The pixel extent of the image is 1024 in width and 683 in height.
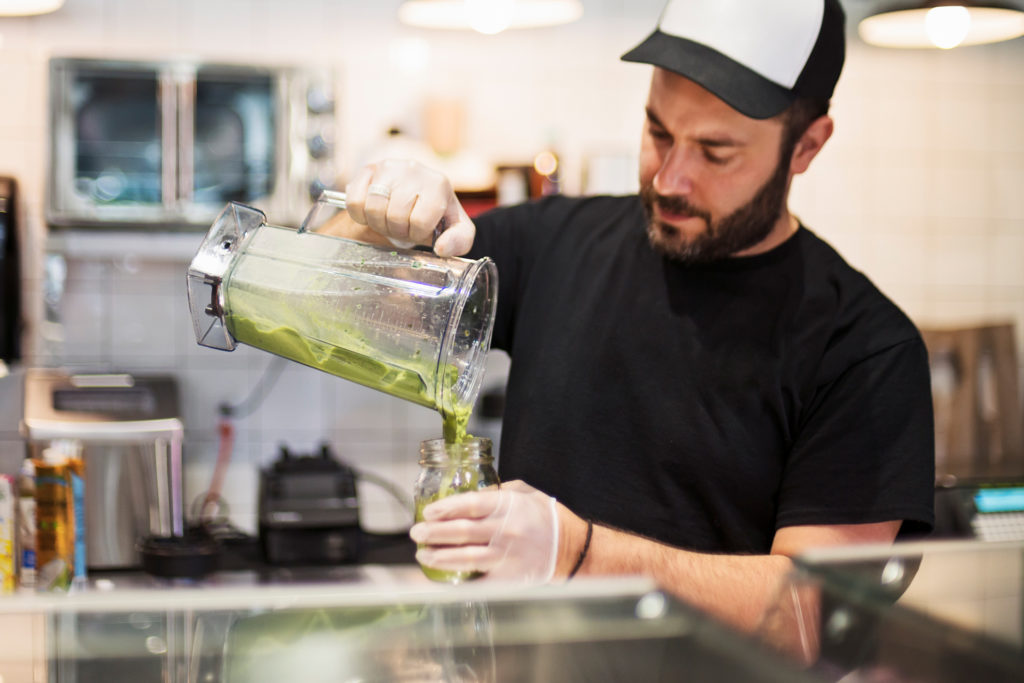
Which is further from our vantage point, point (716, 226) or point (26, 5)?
point (26, 5)

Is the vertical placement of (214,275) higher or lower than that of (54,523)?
higher

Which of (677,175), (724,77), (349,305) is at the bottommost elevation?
(349,305)

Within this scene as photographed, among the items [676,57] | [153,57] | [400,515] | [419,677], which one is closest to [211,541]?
[400,515]

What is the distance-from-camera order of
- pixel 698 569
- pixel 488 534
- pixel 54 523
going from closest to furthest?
pixel 488 534 → pixel 698 569 → pixel 54 523

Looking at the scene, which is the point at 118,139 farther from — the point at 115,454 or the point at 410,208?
the point at 410,208

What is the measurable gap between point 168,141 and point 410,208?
157 cm

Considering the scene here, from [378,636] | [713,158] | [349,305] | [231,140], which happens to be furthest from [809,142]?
[231,140]

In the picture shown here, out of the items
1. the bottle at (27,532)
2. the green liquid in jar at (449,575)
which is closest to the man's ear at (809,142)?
the green liquid in jar at (449,575)

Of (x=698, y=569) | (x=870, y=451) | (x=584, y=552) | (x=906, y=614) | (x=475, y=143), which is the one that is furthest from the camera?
(x=475, y=143)

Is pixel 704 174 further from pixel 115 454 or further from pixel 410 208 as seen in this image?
pixel 115 454

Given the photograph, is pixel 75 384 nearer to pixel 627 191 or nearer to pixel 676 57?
pixel 627 191

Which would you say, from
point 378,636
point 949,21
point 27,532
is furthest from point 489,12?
point 378,636

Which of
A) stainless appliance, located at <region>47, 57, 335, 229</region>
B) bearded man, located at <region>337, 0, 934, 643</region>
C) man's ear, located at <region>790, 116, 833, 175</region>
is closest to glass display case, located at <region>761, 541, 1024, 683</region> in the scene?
bearded man, located at <region>337, 0, 934, 643</region>

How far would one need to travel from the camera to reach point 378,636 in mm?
726
